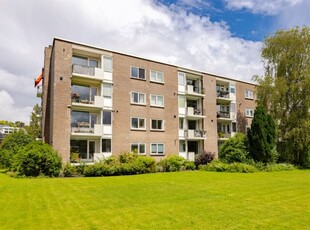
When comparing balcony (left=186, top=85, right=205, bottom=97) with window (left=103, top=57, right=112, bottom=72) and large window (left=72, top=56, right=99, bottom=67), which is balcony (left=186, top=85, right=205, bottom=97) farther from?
large window (left=72, top=56, right=99, bottom=67)

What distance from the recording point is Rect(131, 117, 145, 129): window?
1169 inches

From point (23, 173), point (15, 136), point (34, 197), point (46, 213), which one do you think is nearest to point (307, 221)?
point (46, 213)

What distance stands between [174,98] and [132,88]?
625 centimetres

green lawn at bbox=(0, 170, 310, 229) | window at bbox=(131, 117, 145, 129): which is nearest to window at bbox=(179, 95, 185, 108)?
window at bbox=(131, 117, 145, 129)

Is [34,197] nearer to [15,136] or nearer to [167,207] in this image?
[167,207]

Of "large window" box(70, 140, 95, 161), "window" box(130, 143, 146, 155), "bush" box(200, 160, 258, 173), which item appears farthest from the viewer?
"window" box(130, 143, 146, 155)

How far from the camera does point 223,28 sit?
18.7m

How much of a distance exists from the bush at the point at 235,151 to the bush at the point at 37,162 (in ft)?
57.3

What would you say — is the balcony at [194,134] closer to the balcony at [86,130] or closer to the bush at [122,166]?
the bush at [122,166]

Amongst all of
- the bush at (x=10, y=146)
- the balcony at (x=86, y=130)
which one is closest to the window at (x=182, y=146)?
the balcony at (x=86, y=130)

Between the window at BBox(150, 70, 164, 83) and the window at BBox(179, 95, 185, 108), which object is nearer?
the window at BBox(150, 70, 164, 83)

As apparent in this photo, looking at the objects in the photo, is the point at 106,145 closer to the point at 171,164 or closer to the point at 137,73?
the point at 171,164

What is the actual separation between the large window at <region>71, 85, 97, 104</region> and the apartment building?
0.34 ft

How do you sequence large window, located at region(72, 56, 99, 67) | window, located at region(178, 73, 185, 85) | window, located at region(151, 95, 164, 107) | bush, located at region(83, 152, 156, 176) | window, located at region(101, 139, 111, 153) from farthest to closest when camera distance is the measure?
1. window, located at region(178, 73, 185, 85)
2. window, located at region(151, 95, 164, 107)
3. large window, located at region(72, 56, 99, 67)
4. window, located at region(101, 139, 111, 153)
5. bush, located at region(83, 152, 156, 176)
